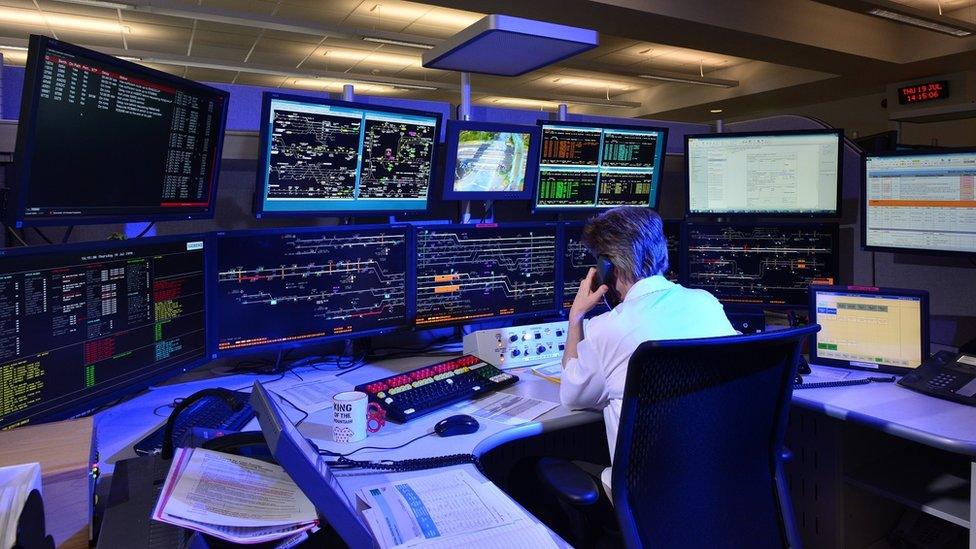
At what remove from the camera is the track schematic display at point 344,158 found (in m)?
1.78

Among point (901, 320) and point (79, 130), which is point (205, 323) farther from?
→ point (901, 320)

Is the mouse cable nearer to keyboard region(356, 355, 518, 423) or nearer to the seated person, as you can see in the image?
keyboard region(356, 355, 518, 423)

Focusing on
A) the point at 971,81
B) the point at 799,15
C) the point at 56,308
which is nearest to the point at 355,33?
the point at 799,15

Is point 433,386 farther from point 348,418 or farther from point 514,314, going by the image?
point 514,314

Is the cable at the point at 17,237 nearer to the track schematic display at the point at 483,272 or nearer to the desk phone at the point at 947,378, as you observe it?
the track schematic display at the point at 483,272

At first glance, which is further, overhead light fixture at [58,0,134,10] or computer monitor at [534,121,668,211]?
overhead light fixture at [58,0,134,10]

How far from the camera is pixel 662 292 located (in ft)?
5.04

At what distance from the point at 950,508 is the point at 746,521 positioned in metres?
0.86

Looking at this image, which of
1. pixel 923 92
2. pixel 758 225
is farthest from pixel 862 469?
pixel 923 92

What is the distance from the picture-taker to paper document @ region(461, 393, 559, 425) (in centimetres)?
162

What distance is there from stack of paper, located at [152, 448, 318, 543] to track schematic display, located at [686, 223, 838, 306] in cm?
192

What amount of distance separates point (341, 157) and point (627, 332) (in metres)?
0.97

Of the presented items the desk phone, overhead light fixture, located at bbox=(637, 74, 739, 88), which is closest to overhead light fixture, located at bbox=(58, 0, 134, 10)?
the desk phone

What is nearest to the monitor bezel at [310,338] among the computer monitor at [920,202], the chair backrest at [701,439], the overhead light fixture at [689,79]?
the chair backrest at [701,439]
